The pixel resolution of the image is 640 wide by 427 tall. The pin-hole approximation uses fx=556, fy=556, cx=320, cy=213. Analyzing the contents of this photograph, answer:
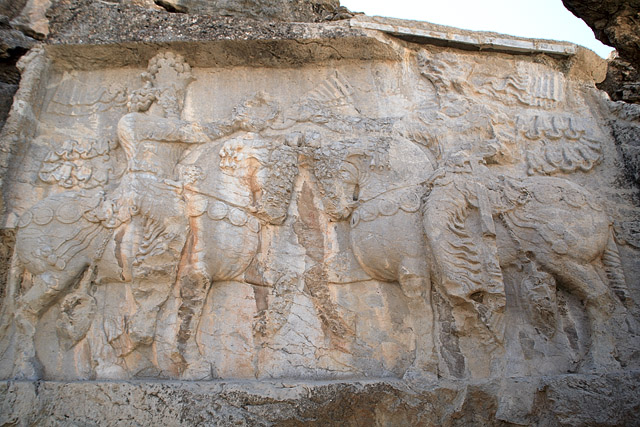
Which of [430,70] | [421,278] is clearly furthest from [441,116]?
[421,278]

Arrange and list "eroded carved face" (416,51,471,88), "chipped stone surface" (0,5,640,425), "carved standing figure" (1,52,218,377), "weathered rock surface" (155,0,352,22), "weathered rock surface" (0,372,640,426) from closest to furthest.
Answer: "weathered rock surface" (0,372,640,426)
"chipped stone surface" (0,5,640,425)
"carved standing figure" (1,52,218,377)
"eroded carved face" (416,51,471,88)
"weathered rock surface" (155,0,352,22)

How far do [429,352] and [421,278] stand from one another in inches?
21.6

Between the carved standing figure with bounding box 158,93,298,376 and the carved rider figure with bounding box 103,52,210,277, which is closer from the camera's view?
the carved standing figure with bounding box 158,93,298,376

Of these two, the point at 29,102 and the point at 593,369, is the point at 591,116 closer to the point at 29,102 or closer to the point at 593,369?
the point at 593,369

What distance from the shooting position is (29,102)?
4926mm

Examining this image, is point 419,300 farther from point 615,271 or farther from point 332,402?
point 615,271

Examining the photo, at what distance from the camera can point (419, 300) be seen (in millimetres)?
4246

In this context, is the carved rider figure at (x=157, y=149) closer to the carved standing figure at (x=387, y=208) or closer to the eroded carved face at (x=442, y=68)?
the carved standing figure at (x=387, y=208)

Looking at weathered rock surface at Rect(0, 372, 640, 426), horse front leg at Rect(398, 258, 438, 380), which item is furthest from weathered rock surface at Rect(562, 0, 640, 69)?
weathered rock surface at Rect(0, 372, 640, 426)

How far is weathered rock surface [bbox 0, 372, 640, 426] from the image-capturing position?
380cm

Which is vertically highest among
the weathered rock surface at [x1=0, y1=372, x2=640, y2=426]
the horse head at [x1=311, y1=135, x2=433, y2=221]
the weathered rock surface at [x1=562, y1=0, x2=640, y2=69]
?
the weathered rock surface at [x1=562, y1=0, x2=640, y2=69]

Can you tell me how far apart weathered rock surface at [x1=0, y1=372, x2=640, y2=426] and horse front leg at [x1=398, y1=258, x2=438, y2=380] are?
0.32m

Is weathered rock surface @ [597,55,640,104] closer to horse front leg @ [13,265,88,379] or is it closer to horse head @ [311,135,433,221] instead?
horse head @ [311,135,433,221]

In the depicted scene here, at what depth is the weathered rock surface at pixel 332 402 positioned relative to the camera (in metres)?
3.80
